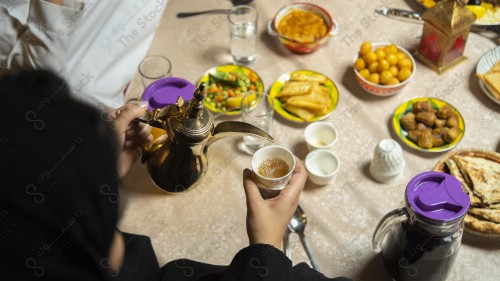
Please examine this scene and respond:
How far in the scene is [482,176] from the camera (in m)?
1.10

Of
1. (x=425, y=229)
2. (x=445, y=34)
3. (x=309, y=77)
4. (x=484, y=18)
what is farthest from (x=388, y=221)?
(x=484, y=18)

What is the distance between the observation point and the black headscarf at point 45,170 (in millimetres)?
558

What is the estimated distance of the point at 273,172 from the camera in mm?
1073

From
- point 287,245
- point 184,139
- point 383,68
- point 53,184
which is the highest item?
point 53,184

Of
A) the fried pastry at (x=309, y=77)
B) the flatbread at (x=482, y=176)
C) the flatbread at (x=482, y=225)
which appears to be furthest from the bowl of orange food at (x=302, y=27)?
the flatbread at (x=482, y=225)

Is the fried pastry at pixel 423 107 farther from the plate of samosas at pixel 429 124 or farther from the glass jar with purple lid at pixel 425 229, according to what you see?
the glass jar with purple lid at pixel 425 229

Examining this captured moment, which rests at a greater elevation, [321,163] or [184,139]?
[184,139]

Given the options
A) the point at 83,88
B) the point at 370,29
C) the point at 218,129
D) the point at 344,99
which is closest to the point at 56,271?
the point at 218,129

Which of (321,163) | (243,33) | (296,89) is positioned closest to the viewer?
(321,163)

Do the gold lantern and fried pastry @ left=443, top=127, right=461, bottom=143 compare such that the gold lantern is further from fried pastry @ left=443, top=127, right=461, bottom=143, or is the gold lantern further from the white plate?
fried pastry @ left=443, top=127, right=461, bottom=143

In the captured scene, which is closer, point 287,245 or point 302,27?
point 287,245

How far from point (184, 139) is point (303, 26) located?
0.65m

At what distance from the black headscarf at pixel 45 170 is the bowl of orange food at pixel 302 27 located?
0.93 meters

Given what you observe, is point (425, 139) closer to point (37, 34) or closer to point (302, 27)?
point (302, 27)
